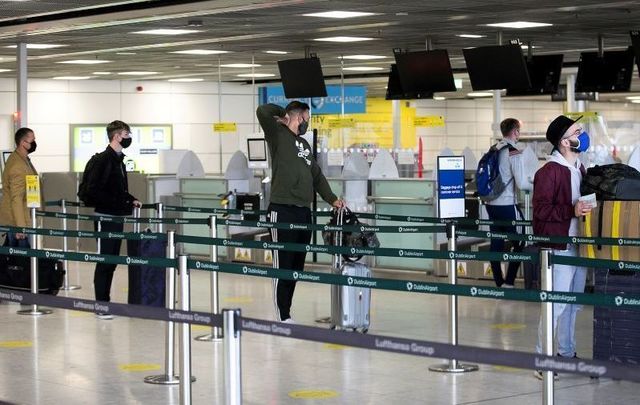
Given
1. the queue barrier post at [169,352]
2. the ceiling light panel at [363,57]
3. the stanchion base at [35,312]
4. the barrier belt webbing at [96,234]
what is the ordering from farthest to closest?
the ceiling light panel at [363,57], the stanchion base at [35,312], the barrier belt webbing at [96,234], the queue barrier post at [169,352]

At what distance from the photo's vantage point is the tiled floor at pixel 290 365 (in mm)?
7914

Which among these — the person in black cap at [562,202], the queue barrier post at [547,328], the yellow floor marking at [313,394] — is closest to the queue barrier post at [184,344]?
the yellow floor marking at [313,394]

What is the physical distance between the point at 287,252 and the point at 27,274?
3538 millimetres

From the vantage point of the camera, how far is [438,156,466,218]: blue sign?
1300cm

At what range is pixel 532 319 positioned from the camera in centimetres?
1178

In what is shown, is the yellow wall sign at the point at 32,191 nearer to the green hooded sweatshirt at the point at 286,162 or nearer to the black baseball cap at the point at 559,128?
the green hooded sweatshirt at the point at 286,162

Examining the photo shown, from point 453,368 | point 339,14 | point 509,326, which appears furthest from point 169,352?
point 339,14

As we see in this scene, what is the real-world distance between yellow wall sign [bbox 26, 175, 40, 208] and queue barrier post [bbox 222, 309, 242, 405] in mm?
6821

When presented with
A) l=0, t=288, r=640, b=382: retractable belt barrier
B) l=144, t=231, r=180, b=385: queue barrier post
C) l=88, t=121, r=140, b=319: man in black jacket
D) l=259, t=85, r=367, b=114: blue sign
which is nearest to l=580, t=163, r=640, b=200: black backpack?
l=144, t=231, r=180, b=385: queue barrier post

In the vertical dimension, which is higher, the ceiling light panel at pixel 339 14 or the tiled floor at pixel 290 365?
the ceiling light panel at pixel 339 14

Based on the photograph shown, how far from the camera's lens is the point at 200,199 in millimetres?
18859

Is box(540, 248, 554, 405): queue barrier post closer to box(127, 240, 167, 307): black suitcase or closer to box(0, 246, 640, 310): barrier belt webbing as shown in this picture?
box(0, 246, 640, 310): barrier belt webbing

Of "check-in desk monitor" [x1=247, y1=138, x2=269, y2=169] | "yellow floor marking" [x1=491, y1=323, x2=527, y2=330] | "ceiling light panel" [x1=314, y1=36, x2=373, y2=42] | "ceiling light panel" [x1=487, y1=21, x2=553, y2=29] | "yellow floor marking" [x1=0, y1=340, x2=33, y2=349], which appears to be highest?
"ceiling light panel" [x1=487, y1=21, x2=553, y2=29]

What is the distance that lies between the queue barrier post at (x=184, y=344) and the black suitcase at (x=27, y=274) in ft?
18.0
